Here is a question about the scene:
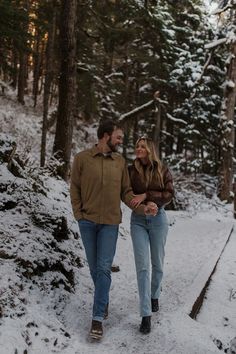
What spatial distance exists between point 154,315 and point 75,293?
1.11 m

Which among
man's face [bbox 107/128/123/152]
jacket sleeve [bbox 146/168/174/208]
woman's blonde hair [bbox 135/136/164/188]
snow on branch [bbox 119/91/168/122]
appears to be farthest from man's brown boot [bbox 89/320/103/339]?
snow on branch [bbox 119/91/168/122]

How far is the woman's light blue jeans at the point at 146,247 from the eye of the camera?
5230mm

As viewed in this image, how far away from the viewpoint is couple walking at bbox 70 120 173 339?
5.04 metres

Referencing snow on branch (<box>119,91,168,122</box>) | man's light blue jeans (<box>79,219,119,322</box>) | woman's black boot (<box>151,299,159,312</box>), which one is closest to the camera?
man's light blue jeans (<box>79,219,119,322</box>)

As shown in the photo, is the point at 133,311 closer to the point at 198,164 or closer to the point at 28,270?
the point at 28,270

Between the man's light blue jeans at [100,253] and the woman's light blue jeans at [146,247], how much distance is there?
401mm

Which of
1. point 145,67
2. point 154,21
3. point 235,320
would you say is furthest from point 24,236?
point 145,67

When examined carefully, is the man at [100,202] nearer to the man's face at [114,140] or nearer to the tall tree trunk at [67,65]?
the man's face at [114,140]

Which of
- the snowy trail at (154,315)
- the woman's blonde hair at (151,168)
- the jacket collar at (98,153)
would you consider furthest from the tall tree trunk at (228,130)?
the jacket collar at (98,153)

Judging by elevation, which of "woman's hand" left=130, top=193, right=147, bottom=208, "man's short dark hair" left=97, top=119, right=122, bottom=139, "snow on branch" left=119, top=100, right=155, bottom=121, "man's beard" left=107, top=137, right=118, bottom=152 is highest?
"man's short dark hair" left=97, top=119, right=122, bottom=139

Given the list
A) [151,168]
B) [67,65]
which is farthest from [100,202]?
[67,65]

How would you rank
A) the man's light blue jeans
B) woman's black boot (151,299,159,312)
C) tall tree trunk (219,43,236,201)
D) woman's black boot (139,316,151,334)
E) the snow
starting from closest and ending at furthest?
the snow → the man's light blue jeans → woman's black boot (139,316,151,334) → woman's black boot (151,299,159,312) → tall tree trunk (219,43,236,201)

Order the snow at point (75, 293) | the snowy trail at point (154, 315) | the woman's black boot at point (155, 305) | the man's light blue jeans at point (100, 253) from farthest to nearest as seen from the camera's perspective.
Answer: the woman's black boot at point (155, 305) → the man's light blue jeans at point (100, 253) → the snowy trail at point (154, 315) → the snow at point (75, 293)

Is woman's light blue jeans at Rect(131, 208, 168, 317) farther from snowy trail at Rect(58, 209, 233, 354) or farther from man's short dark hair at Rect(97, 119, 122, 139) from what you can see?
man's short dark hair at Rect(97, 119, 122, 139)
